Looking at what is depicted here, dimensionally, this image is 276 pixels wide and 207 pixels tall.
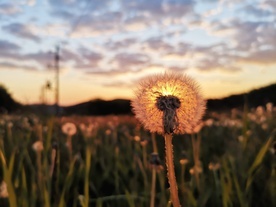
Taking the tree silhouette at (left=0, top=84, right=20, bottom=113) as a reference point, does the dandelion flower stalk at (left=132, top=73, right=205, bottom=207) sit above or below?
below

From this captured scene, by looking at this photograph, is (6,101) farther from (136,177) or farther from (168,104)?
(168,104)

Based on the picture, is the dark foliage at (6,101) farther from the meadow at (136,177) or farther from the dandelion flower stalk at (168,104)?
the dandelion flower stalk at (168,104)

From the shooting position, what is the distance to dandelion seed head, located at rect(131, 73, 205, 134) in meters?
1.21

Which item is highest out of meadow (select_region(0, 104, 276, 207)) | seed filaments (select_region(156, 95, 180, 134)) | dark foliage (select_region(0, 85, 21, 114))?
dark foliage (select_region(0, 85, 21, 114))

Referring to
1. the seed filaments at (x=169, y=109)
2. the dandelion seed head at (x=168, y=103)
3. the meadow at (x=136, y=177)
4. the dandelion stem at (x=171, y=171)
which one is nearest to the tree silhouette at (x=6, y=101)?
the meadow at (x=136, y=177)

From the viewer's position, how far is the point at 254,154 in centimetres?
419

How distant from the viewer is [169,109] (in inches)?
48.0

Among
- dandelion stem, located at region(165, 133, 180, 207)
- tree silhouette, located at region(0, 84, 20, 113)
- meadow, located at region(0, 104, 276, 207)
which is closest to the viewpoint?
dandelion stem, located at region(165, 133, 180, 207)

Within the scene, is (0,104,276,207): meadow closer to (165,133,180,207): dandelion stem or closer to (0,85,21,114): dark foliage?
(165,133,180,207): dandelion stem

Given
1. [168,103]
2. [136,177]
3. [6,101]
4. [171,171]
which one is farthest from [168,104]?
[6,101]

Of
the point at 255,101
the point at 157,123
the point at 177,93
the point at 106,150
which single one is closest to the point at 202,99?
the point at 177,93

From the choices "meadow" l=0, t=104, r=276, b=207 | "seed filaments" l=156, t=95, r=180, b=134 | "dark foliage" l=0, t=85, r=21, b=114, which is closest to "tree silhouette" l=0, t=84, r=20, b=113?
"dark foliage" l=0, t=85, r=21, b=114

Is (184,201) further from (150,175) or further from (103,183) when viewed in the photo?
(103,183)

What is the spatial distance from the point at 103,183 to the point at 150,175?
0.40 m
